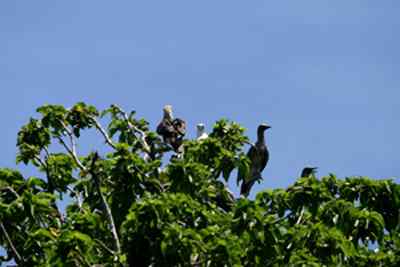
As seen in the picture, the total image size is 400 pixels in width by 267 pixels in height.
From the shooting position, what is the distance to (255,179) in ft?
92.0

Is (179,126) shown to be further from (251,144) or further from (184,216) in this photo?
(184,216)

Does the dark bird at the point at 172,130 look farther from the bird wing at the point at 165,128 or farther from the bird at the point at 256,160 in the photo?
the bird at the point at 256,160

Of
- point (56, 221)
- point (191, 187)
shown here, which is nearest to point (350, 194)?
point (191, 187)

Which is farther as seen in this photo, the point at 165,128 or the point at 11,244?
the point at 165,128

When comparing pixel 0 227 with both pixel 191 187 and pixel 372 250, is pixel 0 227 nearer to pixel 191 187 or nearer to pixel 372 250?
pixel 191 187

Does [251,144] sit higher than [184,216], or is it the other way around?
[251,144]

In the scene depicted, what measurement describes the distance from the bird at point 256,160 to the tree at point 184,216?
915mm

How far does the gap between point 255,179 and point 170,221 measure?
6214 millimetres

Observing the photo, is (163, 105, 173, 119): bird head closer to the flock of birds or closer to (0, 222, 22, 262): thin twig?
the flock of birds

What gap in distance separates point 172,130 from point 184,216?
21.1 feet

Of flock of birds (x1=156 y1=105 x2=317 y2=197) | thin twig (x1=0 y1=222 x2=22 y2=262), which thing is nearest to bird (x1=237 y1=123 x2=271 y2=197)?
flock of birds (x1=156 y1=105 x2=317 y2=197)

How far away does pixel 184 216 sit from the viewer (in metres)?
22.8

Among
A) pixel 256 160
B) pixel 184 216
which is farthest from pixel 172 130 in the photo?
pixel 184 216

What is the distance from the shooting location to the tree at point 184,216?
22.0 meters
